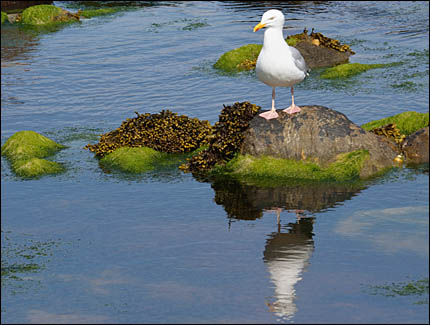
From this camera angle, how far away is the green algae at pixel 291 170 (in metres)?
14.2

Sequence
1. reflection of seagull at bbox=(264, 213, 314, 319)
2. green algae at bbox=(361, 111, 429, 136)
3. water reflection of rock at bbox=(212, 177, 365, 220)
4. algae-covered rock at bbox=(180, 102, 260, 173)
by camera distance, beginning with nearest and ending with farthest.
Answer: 1. reflection of seagull at bbox=(264, 213, 314, 319)
2. water reflection of rock at bbox=(212, 177, 365, 220)
3. algae-covered rock at bbox=(180, 102, 260, 173)
4. green algae at bbox=(361, 111, 429, 136)

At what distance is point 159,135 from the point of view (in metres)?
16.7

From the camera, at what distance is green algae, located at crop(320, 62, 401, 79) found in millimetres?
22656

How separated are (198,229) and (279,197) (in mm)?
1962

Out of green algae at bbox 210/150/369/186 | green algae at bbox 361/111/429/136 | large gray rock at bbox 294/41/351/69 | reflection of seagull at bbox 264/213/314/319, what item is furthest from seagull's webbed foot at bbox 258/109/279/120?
large gray rock at bbox 294/41/351/69

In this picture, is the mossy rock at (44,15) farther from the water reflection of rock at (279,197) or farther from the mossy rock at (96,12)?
the water reflection of rock at (279,197)

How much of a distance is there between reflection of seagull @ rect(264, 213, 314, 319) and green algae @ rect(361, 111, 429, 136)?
4.56 meters

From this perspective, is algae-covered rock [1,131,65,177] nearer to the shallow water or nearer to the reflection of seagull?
the shallow water

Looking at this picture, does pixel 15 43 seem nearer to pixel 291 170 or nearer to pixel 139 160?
pixel 139 160

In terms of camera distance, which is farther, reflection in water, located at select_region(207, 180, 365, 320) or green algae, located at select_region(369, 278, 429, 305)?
reflection in water, located at select_region(207, 180, 365, 320)

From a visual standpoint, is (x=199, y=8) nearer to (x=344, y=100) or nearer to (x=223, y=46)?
(x=223, y=46)

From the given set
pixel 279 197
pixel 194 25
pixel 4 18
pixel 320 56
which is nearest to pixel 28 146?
pixel 279 197

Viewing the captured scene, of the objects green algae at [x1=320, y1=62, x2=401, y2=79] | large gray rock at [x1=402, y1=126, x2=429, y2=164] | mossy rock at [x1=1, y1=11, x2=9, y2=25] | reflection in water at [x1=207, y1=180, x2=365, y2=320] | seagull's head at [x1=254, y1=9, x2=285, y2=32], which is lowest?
reflection in water at [x1=207, y1=180, x2=365, y2=320]

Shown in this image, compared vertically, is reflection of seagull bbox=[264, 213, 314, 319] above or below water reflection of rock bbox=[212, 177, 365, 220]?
below
